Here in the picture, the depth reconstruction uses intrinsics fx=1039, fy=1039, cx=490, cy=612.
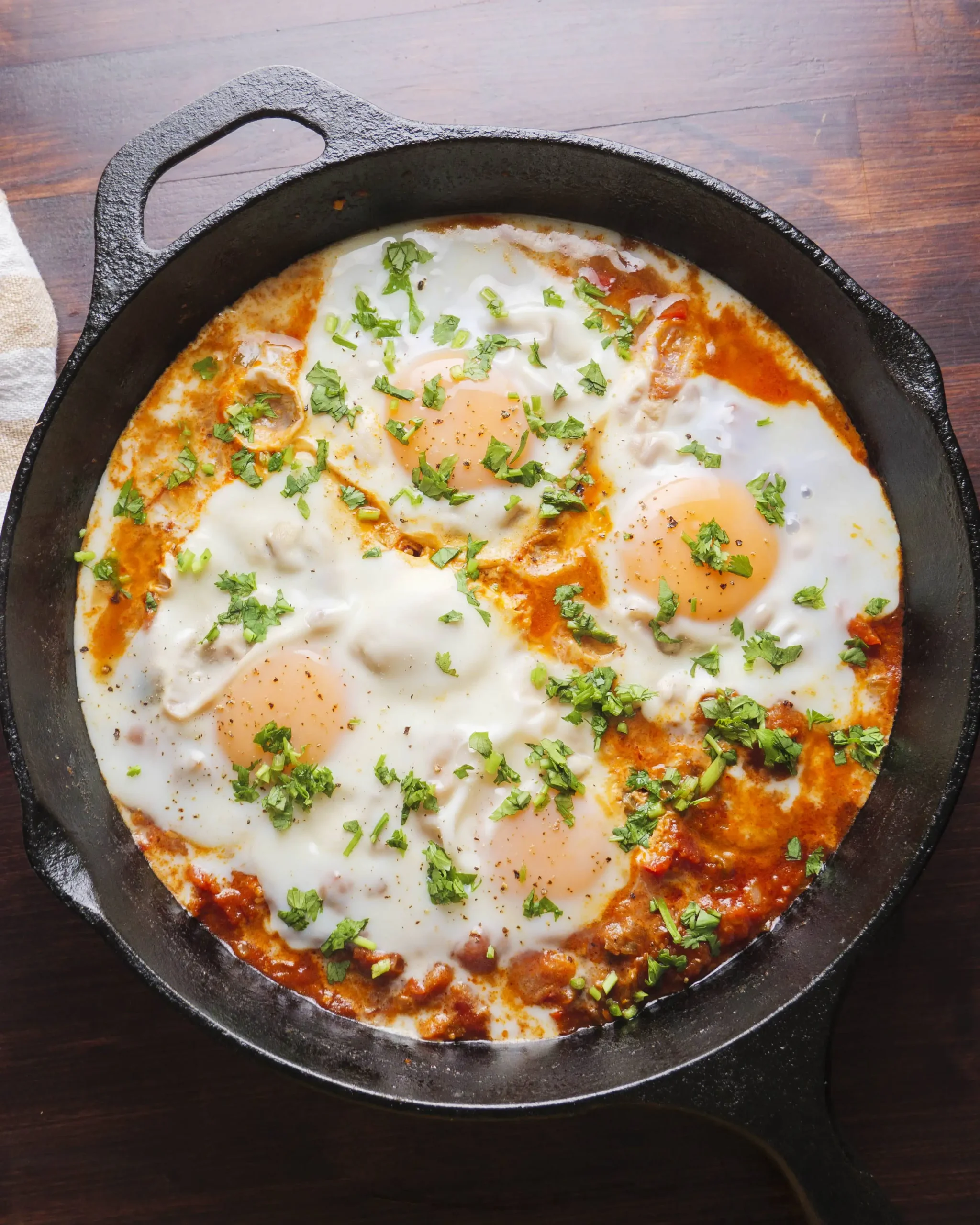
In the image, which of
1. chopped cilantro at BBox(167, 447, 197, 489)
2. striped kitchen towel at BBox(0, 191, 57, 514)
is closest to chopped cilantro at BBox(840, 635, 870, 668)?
chopped cilantro at BBox(167, 447, 197, 489)

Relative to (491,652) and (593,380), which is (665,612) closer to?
(491,652)

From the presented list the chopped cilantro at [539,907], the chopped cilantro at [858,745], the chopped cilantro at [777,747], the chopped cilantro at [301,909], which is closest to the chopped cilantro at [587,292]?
the chopped cilantro at [777,747]

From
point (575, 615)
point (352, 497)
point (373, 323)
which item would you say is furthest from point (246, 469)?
point (575, 615)

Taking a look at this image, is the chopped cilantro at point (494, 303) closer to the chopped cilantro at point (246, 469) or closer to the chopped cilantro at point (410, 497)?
the chopped cilantro at point (410, 497)

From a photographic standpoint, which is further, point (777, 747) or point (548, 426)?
point (548, 426)

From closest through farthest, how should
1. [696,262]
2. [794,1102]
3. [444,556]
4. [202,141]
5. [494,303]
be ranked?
[794,1102]
[202,141]
[444,556]
[494,303]
[696,262]

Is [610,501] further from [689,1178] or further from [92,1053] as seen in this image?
[92,1053]

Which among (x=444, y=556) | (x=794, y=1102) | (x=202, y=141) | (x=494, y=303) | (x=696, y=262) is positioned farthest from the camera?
(x=696, y=262)
